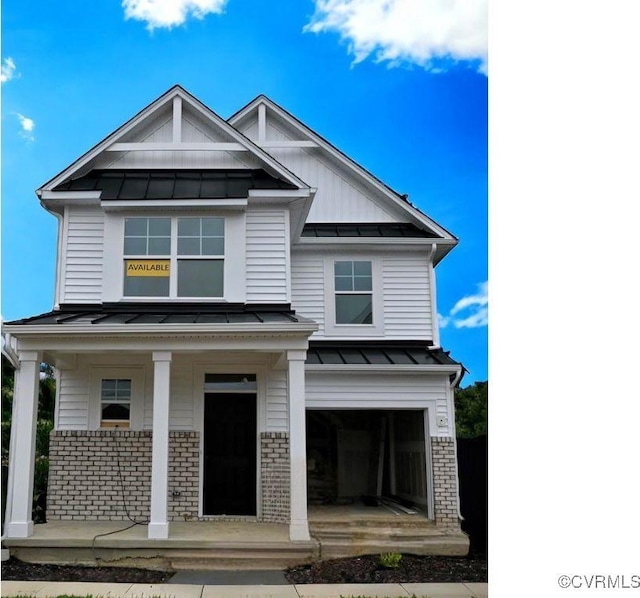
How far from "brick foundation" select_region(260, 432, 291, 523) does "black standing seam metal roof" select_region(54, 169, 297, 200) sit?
3.23 metres

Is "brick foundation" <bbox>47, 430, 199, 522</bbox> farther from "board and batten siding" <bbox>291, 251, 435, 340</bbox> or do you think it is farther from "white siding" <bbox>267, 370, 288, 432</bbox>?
"board and batten siding" <bbox>291, 251, 435, 340</bbox>

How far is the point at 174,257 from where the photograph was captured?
916 centimetres

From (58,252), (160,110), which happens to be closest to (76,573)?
(58,252)

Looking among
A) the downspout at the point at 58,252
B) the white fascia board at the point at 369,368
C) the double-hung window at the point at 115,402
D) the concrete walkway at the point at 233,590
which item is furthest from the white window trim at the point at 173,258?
the concrete walkway at the point at 233,590

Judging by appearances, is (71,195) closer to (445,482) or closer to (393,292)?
(393,292)

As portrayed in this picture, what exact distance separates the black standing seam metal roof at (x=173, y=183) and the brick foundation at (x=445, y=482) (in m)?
4.01

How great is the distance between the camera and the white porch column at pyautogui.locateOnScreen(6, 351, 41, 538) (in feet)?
24.4

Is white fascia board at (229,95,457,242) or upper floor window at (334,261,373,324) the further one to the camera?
white fascia board at (229,95,457,242)

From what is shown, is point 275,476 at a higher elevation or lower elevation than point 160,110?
lower

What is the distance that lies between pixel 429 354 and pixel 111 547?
4806 millimetres

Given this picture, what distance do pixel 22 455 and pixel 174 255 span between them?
307 cm

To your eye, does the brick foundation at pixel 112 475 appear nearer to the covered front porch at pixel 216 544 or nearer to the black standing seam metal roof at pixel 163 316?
the covered front porch at pixel 216 544

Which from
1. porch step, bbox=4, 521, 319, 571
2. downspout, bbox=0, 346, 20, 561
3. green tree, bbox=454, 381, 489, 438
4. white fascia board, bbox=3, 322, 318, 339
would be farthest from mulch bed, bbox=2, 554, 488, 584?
green tree, bbox=454, 381, 489, 438

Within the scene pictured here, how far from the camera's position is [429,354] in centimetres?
980
